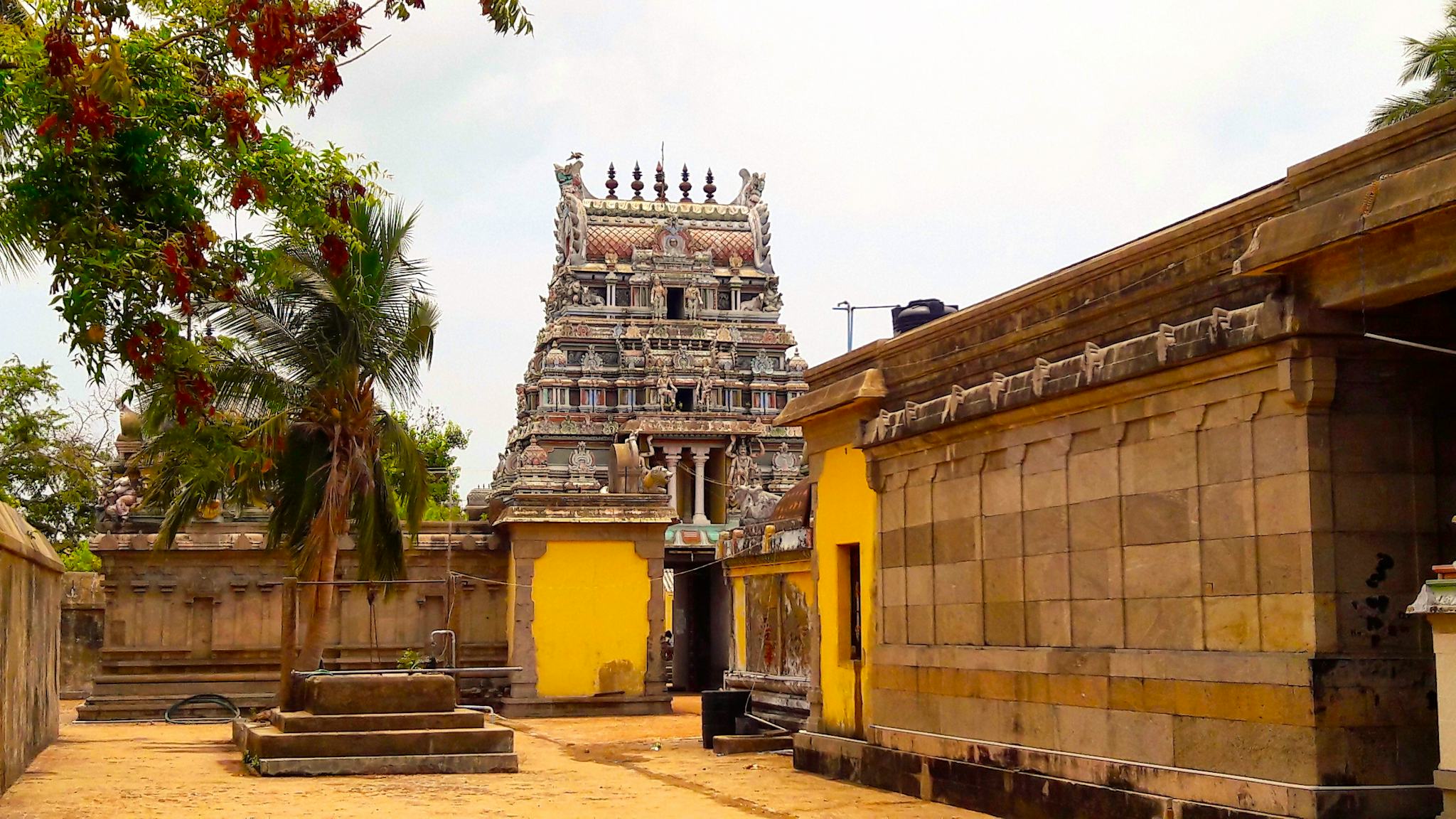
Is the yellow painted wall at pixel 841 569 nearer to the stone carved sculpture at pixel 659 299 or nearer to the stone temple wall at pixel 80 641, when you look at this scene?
the stone temple wall at pixel 80 641

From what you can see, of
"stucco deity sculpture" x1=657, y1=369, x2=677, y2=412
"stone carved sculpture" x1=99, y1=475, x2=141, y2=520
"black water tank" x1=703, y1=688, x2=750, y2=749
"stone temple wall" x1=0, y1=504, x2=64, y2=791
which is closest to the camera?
"stone temple wall" x1=0, y1=504, x2=64, y2=791

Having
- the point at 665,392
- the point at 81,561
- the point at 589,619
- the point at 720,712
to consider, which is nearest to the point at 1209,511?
the point at 720,712

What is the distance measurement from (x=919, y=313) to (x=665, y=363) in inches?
1792

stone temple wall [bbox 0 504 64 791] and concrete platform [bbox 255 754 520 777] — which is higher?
stone temple wall [bbox 0 504 64 791]

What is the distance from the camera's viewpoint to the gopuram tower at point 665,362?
6138cm

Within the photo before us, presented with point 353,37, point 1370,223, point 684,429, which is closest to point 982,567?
point 1370,223

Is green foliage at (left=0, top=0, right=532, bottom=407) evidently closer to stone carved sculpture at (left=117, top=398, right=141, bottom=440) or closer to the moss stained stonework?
the moss stained stonework

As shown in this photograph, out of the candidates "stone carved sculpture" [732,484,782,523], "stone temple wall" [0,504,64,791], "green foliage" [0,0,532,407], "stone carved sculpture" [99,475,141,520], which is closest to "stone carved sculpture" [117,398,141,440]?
"stone carved sculpture" [99,475,141,520]

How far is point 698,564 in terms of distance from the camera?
1660 inches

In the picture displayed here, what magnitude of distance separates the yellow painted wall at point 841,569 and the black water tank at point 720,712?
327 cm

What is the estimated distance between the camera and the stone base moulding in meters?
9.51

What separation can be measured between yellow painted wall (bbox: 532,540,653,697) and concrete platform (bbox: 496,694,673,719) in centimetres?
17

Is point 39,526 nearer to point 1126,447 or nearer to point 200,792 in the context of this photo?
point 200,792

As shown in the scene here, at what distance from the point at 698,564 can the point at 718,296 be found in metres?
24.8
